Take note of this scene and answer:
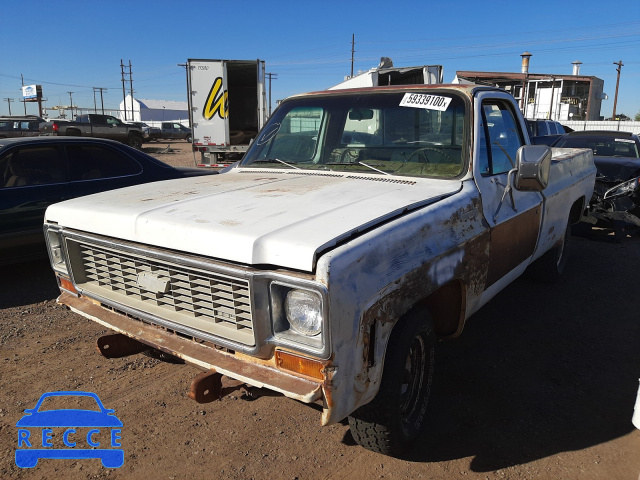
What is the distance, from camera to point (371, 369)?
2.12 m

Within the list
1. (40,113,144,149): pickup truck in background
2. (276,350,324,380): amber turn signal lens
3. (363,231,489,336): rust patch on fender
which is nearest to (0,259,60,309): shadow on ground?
(276,350,324,380): amber turn signal lens

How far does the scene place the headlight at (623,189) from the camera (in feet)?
23.6

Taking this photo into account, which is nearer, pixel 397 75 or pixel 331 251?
pixel 331 251

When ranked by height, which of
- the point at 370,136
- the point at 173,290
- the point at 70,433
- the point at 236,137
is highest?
the point at 370,136

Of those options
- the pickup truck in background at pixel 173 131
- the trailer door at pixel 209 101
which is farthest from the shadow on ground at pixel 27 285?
the pickup truck in background at pixel 173 131

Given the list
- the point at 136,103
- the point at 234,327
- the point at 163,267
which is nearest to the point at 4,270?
the point at 163,267

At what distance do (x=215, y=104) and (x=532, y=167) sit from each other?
36.8 ft

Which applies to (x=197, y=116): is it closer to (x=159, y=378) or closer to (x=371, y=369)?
(x=159, y=378)

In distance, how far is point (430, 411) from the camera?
9.96 ft

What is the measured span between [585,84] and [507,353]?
44.4 metres

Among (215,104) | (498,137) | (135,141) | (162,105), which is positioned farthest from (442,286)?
(162,105)

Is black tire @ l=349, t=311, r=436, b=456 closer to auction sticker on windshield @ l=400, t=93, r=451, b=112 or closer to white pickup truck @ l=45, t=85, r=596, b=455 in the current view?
white pickup truck @ l=45, t=85, r=596, b=455

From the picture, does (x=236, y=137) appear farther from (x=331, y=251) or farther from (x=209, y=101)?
(x=331, y=251)

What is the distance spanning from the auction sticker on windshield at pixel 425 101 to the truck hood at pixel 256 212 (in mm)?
607
